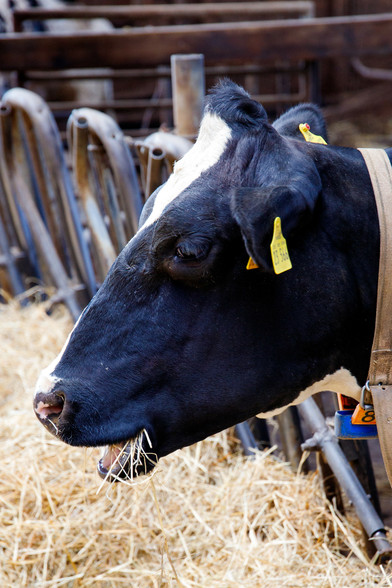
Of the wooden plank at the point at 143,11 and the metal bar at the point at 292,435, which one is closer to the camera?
the metal bar at the point at 292,435

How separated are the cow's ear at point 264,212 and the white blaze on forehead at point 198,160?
17cm

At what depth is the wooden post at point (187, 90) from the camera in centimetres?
281

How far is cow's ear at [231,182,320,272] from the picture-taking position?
130cm

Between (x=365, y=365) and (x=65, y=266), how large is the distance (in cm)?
284

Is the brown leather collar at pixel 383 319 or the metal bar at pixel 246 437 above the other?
the brown leather collar at pixel 383 319

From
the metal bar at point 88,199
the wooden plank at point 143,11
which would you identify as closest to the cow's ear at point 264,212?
the metal bar at point 88,199

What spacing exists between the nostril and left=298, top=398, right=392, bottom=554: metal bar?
1.04 meters

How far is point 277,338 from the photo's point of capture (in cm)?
149

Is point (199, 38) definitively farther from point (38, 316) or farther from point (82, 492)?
point (82, 492)

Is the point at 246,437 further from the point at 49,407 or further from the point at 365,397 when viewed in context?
the point at 49,407

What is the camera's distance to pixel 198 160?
1499mm

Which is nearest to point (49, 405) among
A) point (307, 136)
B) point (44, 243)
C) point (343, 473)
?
point (307, 136)

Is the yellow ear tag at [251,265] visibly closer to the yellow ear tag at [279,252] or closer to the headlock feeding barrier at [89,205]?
the yellow ear tag at [279,252]

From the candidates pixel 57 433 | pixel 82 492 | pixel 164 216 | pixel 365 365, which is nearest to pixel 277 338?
pixel 365 365
